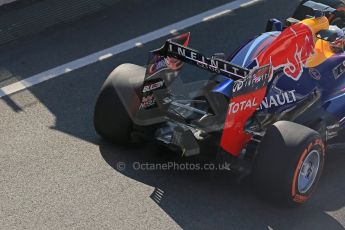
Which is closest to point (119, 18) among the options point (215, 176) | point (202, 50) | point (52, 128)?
point (202, 50)

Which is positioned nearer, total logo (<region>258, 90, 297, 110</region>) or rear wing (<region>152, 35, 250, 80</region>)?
rear wing (<region>152, 35, 250, 80</region>)

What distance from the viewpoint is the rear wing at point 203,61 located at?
6.62m

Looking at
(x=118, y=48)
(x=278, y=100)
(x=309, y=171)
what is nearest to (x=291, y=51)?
(x=278, y=100)

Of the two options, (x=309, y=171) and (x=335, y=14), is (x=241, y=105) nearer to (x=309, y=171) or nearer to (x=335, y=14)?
(x=309, y=171)

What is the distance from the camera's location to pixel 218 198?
22.5 feet

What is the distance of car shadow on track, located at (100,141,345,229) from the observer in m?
6.59

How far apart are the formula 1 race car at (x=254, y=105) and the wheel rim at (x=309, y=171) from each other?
10 millimetres

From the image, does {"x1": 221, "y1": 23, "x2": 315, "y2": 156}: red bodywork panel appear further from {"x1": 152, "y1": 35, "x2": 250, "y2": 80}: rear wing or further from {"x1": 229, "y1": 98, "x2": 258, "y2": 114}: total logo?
{"x1": 152, "y1": 35, "x2": 250, "y2": 80}: rear wing

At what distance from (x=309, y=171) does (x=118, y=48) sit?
12.6 ft

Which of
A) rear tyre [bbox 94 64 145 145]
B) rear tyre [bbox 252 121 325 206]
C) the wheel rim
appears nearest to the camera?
rear tyre [bbox 252 121 325 206]

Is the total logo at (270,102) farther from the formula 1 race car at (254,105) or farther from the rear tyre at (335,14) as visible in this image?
the rear tyre at (335,14)

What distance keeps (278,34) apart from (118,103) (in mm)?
1743

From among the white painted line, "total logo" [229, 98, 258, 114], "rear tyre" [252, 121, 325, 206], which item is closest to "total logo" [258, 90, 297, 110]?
"total logo" [229, 98, 258, 114]

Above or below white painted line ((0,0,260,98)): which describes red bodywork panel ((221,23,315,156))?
above
